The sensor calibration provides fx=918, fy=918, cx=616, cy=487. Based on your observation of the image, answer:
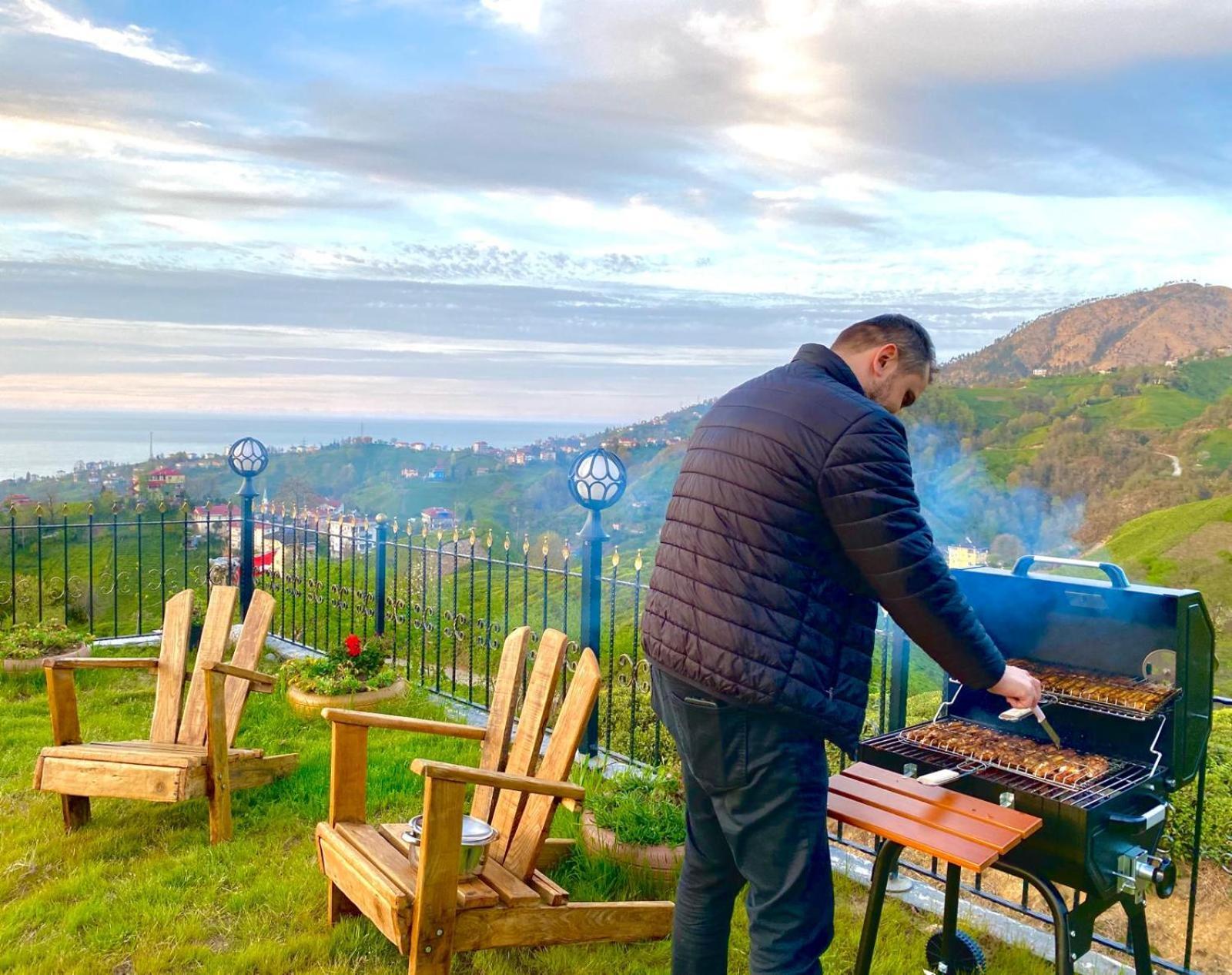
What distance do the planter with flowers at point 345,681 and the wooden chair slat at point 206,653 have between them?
4.18 feet

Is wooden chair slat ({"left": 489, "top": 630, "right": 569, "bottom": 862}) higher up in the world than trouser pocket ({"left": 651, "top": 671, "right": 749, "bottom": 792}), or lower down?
lower down

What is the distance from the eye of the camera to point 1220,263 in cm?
1708

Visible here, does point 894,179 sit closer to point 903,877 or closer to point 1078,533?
point 1078,533

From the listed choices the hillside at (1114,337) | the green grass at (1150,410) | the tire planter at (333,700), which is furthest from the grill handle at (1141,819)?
the hillside at (1114,337)

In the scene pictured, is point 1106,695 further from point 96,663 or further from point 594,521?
point 96,663

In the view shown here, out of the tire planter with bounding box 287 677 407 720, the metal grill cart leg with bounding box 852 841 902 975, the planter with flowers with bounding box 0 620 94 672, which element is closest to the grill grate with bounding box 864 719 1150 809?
the metal grill cart leg with bounding box 852 841 902 975

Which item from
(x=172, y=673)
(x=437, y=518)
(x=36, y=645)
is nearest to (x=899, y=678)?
(x=172, y=673)

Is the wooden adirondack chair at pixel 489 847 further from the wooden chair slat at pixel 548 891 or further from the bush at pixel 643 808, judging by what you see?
the bush at pixel 643 808

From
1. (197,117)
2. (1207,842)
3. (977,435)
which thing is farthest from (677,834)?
(977,435)

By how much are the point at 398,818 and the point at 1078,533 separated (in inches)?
374

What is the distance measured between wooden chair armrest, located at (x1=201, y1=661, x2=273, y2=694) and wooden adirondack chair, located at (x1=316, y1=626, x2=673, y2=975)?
1.20m

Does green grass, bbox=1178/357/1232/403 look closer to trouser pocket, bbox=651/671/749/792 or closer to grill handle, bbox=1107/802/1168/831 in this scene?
grill handle, bbox=1107/802/1168/831

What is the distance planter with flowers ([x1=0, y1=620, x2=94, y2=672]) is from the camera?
22.5 feet

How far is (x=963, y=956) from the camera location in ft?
10.3
